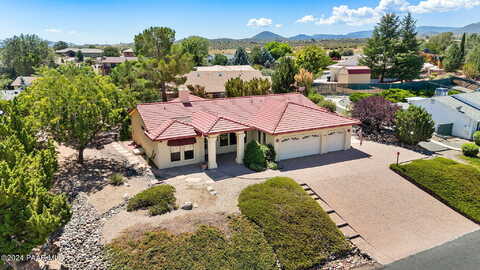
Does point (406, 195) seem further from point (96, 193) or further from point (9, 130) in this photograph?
point (9, 130)

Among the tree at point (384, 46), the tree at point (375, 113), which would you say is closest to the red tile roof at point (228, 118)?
the tree at point (375, 113)

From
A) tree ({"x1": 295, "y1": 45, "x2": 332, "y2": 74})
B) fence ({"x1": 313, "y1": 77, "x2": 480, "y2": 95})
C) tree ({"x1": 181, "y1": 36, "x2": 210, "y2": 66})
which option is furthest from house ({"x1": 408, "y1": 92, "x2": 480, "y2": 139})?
tree ({"x1": 181, "y1": 36, "x2": 210, "y2": 66})

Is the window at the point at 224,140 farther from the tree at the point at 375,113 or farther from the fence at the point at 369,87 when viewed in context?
the fence at the point at 369,87

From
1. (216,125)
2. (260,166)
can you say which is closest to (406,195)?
(260,166)

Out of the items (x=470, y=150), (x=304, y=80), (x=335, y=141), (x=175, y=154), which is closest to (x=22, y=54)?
(x=304, y=80)

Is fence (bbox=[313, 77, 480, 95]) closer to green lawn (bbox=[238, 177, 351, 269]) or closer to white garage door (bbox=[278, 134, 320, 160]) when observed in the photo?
white garage door (bbox=[278, 134, 320, 160])

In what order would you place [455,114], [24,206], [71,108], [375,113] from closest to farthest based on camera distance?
[24,206]
[71,108]
[375,113]
[455,114]

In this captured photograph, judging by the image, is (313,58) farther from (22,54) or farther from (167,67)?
(22,54)
